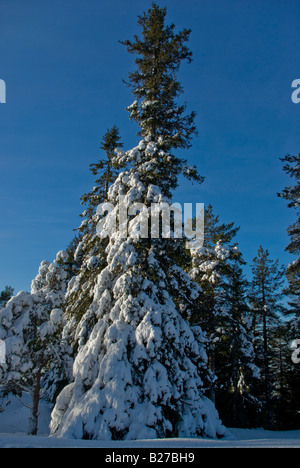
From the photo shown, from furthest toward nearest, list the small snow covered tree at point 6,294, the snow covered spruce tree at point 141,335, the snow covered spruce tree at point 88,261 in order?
the small snow covered tree at point 6,294
the snow covered spruce tree at point 88,261
the snow covered spruce tree at point 141,335

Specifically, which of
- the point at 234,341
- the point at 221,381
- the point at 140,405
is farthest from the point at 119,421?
the point at 221,381

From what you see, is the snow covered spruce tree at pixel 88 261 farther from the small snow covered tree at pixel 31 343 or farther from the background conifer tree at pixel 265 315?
the background conifer tree at pixel 265 315

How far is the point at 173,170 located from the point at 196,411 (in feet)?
32.8

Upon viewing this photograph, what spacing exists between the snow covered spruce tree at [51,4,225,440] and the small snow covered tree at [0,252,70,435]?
397 centimetres

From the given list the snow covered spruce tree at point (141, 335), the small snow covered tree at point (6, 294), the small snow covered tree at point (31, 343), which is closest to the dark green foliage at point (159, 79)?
the snow covered spruce tree at point (141, 335)

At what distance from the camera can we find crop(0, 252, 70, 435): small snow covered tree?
1276 centimetres

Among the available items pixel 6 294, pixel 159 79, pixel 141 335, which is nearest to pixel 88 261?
pixel 141 335

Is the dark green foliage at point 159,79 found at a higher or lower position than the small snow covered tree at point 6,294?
higher

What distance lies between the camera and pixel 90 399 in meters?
8.51

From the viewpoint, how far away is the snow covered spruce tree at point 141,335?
330 inches

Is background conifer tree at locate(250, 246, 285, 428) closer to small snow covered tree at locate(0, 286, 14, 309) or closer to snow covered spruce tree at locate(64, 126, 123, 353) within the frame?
snow covered spruce tree at locate(64, 126, 123, 353)

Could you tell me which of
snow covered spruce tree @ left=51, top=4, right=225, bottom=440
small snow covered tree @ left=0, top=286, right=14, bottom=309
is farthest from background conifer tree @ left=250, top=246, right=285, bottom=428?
small snow covered tree @ left=0, top=286, right=14, bottom=309

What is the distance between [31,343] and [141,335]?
769 cm

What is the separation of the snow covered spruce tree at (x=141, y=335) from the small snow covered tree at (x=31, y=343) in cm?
397
